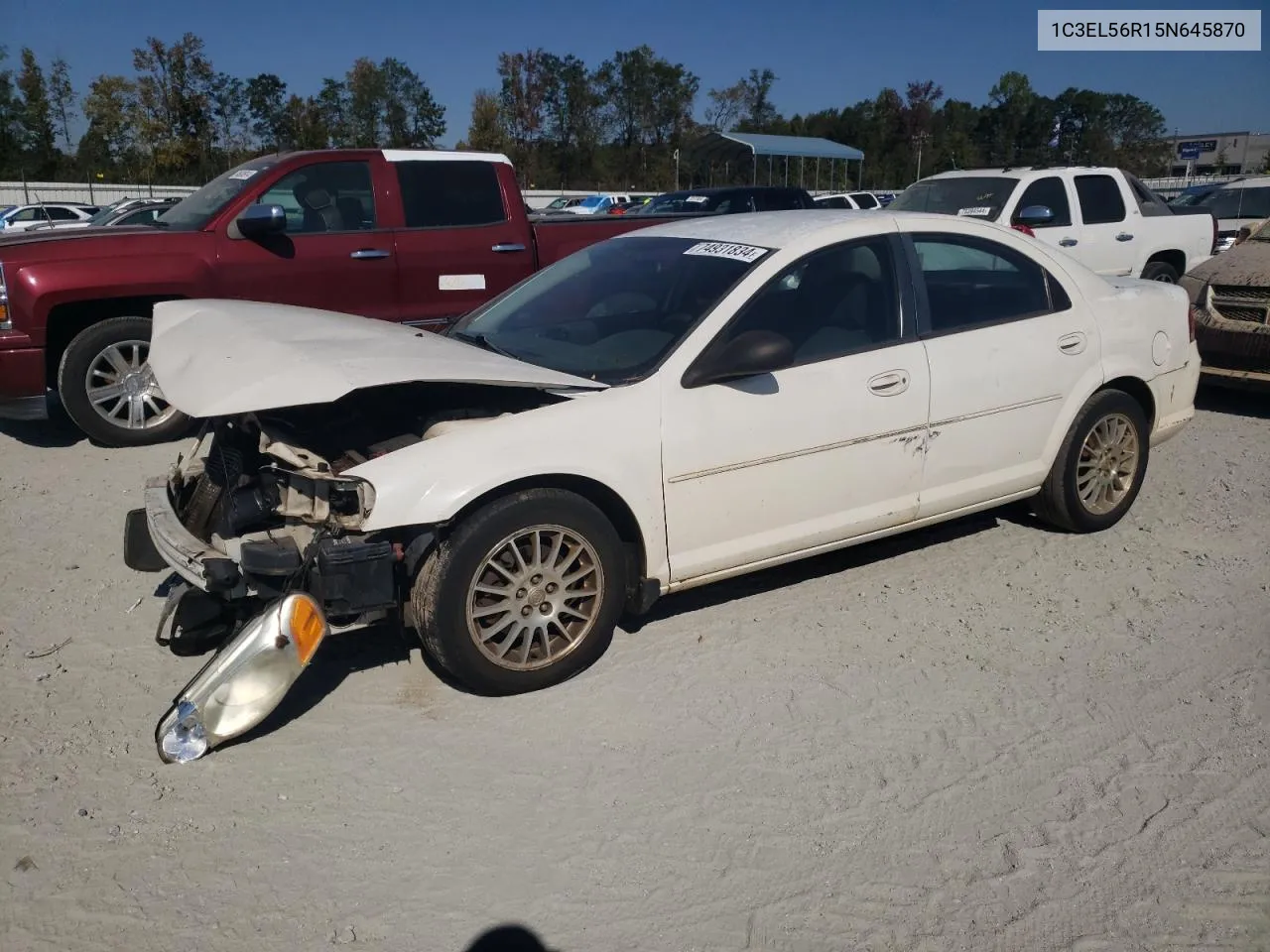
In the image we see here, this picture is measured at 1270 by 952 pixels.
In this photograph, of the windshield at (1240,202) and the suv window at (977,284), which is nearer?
the suv window at (977,284)

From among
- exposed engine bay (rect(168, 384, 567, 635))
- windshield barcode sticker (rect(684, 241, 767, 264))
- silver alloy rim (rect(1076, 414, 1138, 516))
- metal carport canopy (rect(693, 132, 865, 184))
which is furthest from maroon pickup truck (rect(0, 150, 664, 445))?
metal carport canopy (rect(693, 132, 865, 184))

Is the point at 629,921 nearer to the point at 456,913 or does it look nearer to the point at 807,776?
the point at 456,913

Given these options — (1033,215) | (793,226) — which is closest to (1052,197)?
(1033,215)

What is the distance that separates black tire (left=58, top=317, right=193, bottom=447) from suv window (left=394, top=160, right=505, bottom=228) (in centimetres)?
209

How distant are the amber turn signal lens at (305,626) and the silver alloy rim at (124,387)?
13.7ft

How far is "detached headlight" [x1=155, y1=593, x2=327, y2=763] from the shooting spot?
328 cm

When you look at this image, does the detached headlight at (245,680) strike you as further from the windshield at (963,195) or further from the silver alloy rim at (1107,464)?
the windshield at (963,195)

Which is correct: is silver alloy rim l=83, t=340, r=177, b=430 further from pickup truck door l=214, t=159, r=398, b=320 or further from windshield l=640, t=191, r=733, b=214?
windshield l=640, t=191, r=733, b=214

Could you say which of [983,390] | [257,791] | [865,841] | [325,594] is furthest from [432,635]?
[983,390]

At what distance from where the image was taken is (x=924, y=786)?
3.27 meters

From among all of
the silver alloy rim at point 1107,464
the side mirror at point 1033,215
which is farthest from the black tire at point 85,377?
the side mirror at point 1033,215

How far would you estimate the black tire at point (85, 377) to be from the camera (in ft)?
22.4

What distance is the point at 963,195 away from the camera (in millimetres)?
11297

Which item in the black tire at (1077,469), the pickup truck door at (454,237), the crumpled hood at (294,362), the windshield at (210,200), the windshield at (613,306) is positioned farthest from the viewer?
the pickup truck door at (454,237)
